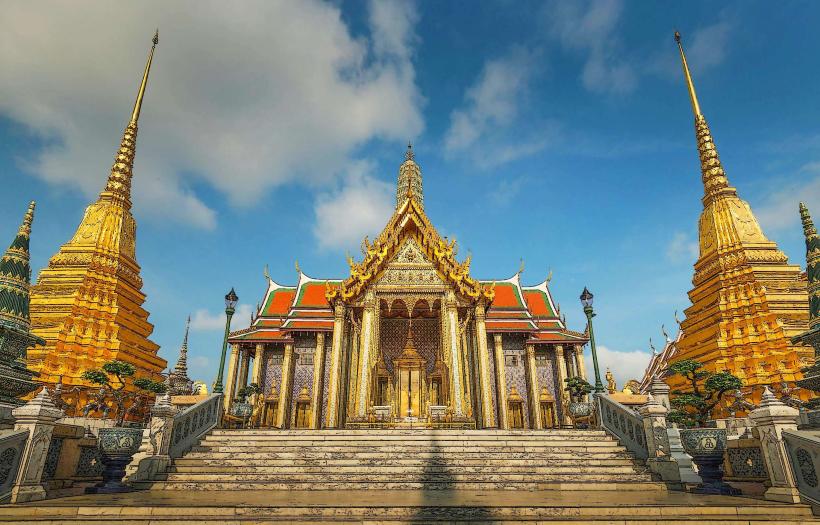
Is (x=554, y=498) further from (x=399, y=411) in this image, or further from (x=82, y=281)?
(x=82, y=281)

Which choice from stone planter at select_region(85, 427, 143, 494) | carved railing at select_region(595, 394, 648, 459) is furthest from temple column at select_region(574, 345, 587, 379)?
stone planter at select_region(85, 427, 143, 494)

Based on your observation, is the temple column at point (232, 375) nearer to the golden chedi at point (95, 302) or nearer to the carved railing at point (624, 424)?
the golden chedi at point (95, 302)

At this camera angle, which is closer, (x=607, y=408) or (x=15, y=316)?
(x=15, y=316)

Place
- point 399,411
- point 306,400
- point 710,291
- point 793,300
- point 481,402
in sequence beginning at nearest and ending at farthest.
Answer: point 481,402, point 399,411, point 793,300, point 306,400, point 710,291

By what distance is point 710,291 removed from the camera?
2352 centimetres

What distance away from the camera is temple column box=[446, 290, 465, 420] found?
15.6 meters

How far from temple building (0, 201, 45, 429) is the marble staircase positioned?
284 cm

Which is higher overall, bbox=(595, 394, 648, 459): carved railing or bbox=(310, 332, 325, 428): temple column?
bbox=(310, 332, 325, 428): temple column

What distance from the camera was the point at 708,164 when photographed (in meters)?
28.9

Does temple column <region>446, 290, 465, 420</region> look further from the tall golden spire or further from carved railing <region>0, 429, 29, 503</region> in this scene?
the tall golden spire

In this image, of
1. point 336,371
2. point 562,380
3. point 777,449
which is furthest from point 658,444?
point 562,380

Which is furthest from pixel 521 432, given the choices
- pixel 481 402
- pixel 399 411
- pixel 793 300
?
pixel 793 300

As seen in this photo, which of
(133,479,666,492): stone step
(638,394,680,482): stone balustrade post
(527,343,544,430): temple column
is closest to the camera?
(133,479,666,492): stone step

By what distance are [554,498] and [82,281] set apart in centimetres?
2345
